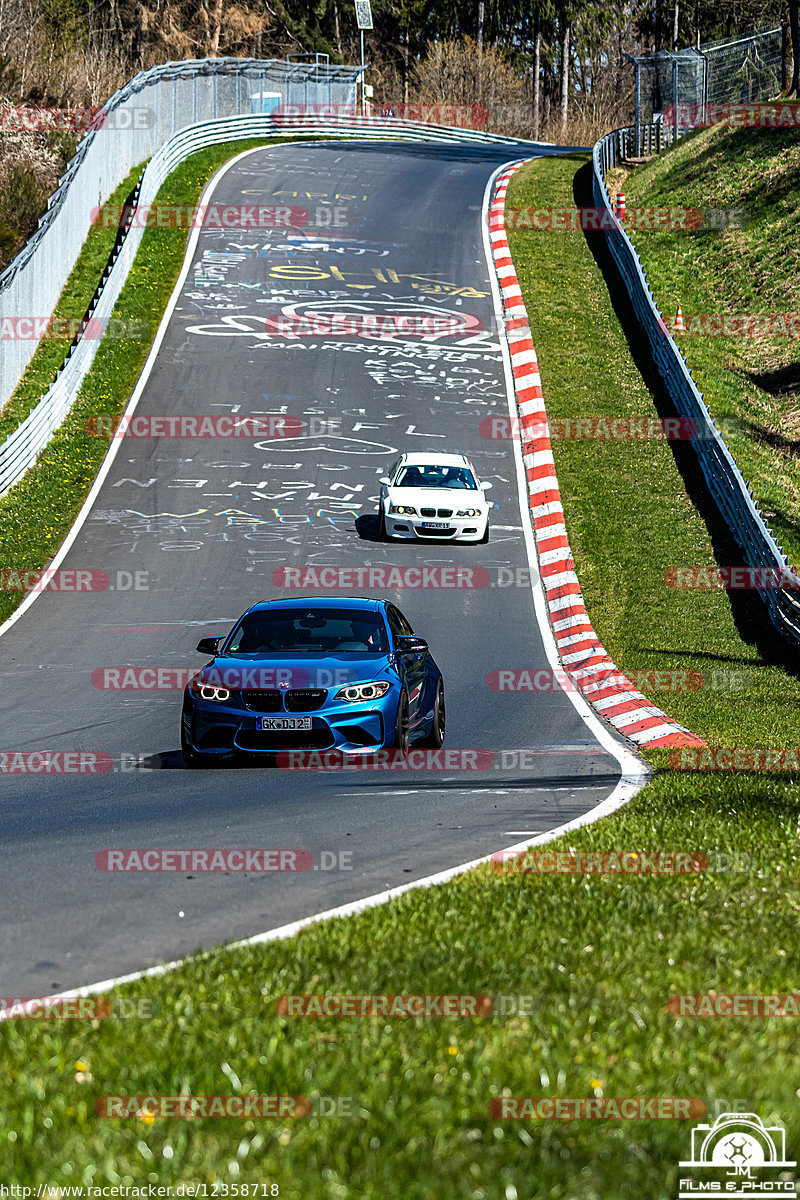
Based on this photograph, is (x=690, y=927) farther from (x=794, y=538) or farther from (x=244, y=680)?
(x=794, y=538)

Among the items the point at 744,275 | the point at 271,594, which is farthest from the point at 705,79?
the point at 271,594

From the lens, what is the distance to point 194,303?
127ft

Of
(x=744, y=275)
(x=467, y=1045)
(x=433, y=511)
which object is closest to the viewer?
(x=467, y=1045)

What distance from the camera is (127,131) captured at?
48.3 metres

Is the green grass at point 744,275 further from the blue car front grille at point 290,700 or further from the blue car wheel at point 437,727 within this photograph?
the blue car front grille at point 290,700

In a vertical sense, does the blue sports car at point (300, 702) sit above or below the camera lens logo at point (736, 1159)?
above

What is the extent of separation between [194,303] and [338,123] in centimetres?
3237

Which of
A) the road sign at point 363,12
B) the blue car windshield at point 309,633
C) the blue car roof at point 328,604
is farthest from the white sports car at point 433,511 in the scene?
the road sign at point 363,12

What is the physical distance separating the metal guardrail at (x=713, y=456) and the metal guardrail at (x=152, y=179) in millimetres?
13891

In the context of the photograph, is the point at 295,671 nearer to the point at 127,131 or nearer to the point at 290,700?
the point at 290,700

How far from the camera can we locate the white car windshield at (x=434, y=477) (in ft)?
85.9

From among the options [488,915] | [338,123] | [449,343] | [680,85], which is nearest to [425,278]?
[449,343]

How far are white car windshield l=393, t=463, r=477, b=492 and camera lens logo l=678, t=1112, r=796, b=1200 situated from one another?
2219 centimetres

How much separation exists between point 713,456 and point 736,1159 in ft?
77.1
